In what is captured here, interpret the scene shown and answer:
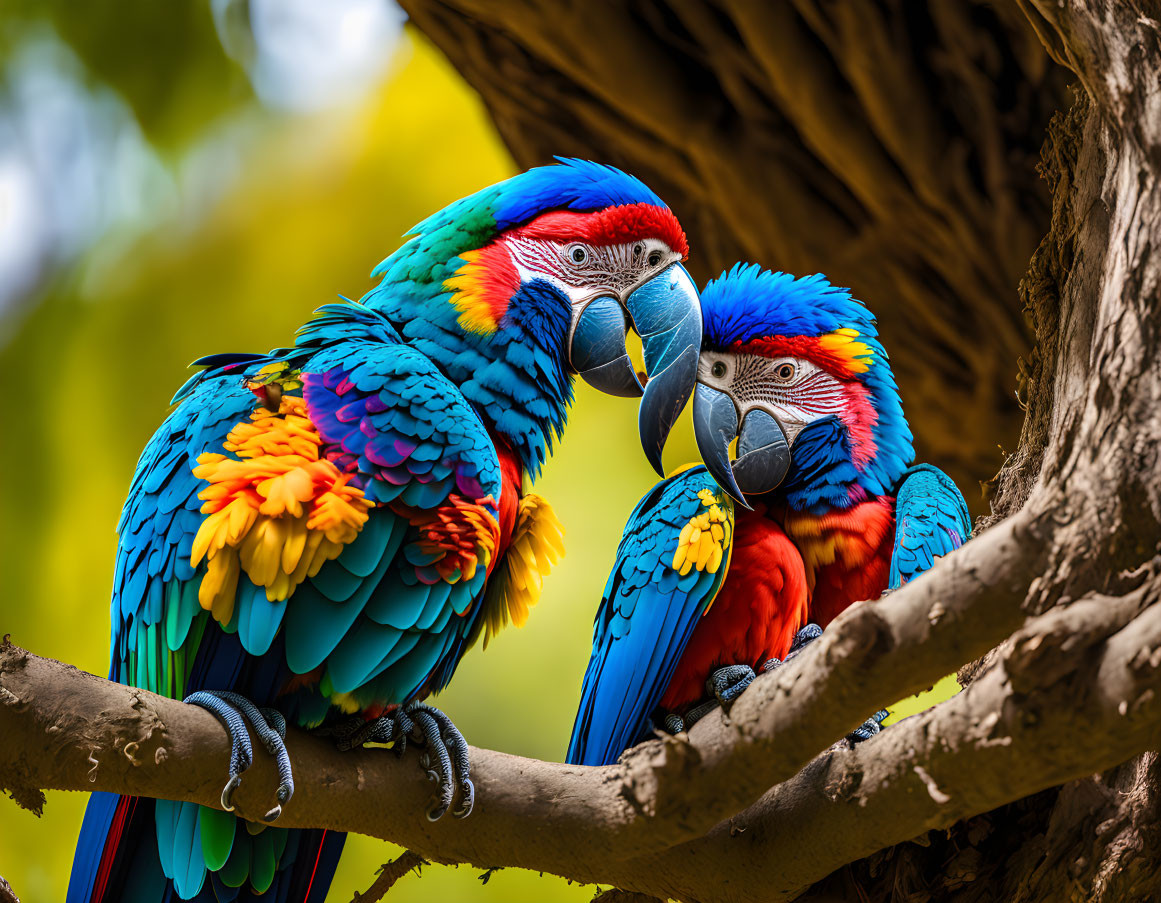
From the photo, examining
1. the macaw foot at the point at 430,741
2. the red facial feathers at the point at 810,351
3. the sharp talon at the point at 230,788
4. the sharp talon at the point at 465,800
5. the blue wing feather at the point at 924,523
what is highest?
the red facial feathers at the point at 810,351

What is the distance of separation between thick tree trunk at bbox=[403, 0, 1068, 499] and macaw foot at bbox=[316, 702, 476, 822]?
1407mm

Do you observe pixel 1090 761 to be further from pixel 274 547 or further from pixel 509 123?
pixel 509 123

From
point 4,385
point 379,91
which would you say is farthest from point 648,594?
point 4,385

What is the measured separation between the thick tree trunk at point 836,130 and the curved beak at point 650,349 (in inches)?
26.2

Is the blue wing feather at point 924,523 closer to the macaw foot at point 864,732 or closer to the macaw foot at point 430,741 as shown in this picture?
the macaw foot at point 864,732

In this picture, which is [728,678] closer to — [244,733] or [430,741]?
[430,741]

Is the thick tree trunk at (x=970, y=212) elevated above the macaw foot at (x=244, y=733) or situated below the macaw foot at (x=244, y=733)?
above

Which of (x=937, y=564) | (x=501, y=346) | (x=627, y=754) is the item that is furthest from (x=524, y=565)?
(x=937, y=564)

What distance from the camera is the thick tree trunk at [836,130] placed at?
201 cm

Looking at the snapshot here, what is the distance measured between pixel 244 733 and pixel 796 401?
105 cm

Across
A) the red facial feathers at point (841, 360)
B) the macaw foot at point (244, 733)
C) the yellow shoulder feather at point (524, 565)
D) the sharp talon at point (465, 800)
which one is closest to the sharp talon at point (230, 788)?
the macaw foot at point (244, 733)

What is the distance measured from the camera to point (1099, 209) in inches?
48.1

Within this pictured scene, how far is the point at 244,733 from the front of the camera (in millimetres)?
1174

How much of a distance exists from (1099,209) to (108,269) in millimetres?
3179
